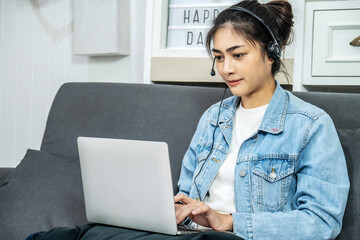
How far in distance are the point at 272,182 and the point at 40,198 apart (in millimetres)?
746

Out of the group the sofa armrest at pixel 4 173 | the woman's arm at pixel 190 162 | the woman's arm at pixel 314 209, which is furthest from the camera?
the sofa armrest at pixel 4 173

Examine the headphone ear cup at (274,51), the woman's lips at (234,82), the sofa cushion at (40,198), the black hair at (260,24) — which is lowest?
the sofa cushion at (40,198)

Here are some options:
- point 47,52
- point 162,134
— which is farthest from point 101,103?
point 47,52

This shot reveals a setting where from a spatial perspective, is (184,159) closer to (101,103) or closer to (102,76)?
(101,103)

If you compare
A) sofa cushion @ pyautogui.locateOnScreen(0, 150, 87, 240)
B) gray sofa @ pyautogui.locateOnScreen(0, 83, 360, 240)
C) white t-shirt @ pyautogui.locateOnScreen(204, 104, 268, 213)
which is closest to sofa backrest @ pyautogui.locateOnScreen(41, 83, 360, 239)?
Answer: gray sofa @ pyautogui.locateOnScreen(0, 83, 360, 240)

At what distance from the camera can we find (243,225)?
116 centimetres

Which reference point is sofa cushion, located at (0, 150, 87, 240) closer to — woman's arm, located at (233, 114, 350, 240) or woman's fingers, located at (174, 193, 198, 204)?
woman's fingers, located at (174, 193, 198, 204)

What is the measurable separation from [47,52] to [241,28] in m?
1.40

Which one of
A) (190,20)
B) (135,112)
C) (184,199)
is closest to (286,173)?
(184,199)

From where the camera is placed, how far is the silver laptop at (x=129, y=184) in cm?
103

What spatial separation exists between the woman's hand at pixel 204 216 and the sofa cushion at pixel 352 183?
34 cm

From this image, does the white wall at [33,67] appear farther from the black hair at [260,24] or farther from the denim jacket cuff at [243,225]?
the denim jacket cuff at [243,225]

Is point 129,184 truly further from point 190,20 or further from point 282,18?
point 190,20

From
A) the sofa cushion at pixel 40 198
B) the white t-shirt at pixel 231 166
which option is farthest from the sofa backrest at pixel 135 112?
the white t-shirt at pixel 231 166
